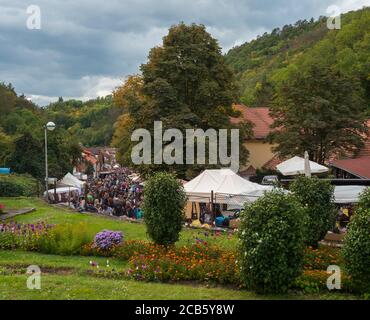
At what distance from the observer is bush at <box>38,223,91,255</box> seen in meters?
15.1

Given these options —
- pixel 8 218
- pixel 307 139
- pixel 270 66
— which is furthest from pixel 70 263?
pixel 270 66

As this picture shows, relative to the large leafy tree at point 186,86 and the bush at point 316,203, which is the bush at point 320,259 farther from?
the large leafy tree at point 186,86

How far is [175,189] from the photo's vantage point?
46.7 feet

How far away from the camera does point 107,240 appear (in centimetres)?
1479

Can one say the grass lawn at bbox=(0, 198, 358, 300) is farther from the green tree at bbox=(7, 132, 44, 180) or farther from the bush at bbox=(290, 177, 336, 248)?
the green tree at bbox=(7, 132, 44, 180)

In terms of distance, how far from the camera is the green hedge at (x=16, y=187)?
36062 millimetres

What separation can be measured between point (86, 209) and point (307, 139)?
13.5m

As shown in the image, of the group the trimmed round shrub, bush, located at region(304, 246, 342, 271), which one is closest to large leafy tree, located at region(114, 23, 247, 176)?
the trimmed round shrub

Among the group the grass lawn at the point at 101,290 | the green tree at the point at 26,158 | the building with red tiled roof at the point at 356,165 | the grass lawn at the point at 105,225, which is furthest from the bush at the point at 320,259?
the green tree at the point at 26,158

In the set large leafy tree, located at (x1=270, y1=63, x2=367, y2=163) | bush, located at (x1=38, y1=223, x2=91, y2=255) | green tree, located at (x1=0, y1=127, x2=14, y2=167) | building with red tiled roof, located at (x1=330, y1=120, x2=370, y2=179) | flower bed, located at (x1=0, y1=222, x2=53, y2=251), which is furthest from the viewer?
green tree, located at (x1=0, y1=127, x2=14, y2=167)

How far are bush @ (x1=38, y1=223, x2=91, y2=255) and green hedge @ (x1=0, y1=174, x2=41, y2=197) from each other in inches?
855

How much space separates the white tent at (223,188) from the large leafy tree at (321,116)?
833cm

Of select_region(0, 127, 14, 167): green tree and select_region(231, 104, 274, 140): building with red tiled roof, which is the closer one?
select_region(231, 104, 274, 140): building with red tiled roof
